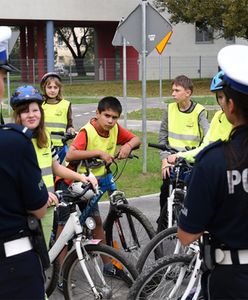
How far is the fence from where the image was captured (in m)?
35.6

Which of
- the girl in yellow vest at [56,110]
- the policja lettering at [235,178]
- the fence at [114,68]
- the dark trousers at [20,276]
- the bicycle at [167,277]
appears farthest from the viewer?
the fence at [114,68]

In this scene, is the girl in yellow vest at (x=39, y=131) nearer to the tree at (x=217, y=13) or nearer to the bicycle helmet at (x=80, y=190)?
the bicycle helmet at (x=80, y=190)

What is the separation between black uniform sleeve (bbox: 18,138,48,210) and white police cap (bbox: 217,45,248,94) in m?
0.89

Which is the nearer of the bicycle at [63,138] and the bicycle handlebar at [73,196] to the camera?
the bicycle handlebar at [73,196]

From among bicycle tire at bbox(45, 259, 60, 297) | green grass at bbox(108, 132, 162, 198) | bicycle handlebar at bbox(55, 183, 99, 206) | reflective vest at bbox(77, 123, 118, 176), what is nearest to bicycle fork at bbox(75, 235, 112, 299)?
bicycle handlebar at bbox(55, 183, 99, 206)

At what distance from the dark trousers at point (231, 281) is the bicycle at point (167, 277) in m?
1.22

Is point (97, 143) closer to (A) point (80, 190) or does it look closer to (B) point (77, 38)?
(A) point (80, 190)

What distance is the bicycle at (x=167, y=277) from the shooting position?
3758 millimetres

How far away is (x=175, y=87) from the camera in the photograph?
5.61 metres

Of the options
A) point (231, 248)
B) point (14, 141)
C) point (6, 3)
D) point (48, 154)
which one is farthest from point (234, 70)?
point (6, 3)

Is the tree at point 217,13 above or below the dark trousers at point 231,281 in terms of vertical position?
above

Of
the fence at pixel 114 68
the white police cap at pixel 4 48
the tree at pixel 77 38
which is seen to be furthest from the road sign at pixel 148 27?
the tree at pixel 77 38

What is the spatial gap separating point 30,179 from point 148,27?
23.9 feet

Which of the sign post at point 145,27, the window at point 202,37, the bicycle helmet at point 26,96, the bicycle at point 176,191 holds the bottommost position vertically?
Answer: the bicycle at point 176,191
